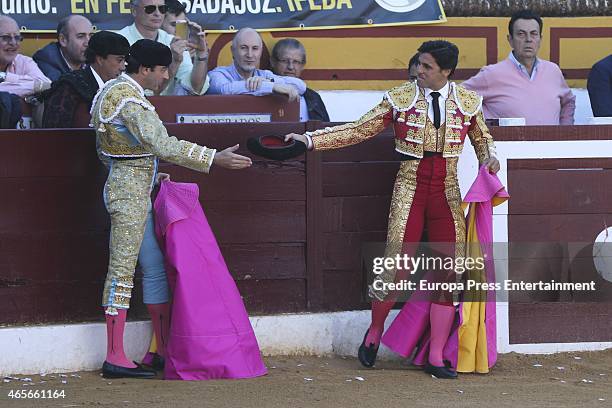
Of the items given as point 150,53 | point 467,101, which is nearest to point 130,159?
point 150,53

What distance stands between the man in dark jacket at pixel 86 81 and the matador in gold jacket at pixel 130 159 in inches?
6.0

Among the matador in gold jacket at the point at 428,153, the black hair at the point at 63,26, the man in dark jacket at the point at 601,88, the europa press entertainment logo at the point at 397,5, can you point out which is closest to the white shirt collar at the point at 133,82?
→ the matador in gold jacket at the point at 428,153

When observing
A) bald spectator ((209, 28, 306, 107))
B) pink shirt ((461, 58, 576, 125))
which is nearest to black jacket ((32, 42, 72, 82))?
bald spectator ((209, 28, 306, 107))

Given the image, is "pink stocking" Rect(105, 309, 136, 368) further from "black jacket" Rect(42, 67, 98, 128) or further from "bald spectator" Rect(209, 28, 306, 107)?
"bald spectator" Rect(209, 28, 306, 107)

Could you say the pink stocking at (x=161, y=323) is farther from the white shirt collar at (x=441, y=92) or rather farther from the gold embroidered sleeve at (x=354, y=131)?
the white shirt collar at (x=441, y=92)

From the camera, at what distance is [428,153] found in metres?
5.39

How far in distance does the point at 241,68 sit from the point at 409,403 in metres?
2.22

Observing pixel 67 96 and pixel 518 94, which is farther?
pixel 518 94

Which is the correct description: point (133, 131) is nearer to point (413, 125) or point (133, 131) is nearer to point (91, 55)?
point (91, 55)

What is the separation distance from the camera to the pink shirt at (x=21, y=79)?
5715 millimetres

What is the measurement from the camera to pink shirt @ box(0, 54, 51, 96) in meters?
5.71

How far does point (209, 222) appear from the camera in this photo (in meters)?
5.64

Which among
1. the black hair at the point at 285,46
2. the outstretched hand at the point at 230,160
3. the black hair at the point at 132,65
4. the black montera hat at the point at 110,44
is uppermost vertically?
the black hair at the point at 285,46

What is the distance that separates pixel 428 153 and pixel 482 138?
0.91 feet
